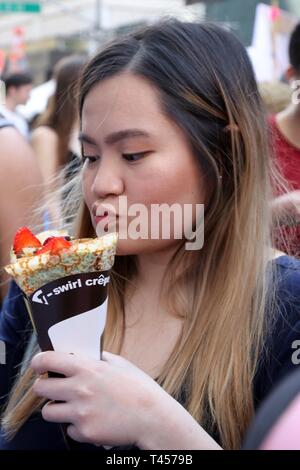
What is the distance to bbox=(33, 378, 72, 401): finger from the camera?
103cm

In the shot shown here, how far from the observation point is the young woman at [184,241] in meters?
1.28

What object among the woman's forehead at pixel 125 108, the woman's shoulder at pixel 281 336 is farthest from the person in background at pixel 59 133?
the woman's shoulder at pixel 281 336

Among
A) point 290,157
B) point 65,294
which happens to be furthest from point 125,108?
point 290,157

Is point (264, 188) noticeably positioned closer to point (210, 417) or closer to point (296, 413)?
point (210, 417)

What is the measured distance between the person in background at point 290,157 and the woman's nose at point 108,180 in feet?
1.61

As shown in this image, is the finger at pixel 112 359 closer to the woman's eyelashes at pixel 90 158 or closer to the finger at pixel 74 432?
the finger at pixel 74 432

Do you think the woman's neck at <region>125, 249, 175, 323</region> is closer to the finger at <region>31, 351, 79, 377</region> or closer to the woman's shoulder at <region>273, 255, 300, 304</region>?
the woman's shoulder at <region>273, 255, 300, 304</region>

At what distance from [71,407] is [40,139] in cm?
330

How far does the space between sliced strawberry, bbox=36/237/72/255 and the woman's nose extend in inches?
7.5

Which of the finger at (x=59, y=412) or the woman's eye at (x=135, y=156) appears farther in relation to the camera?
the woman's eye at (x=135, y=156)

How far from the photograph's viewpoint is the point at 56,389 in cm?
103

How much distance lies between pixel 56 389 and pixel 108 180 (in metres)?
0.42

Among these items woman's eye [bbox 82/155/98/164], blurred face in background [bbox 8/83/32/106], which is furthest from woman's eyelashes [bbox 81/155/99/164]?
blurred face in background [bbox 8/83/32/106]

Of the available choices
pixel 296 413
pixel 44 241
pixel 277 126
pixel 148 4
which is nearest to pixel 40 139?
pixel 277 126
